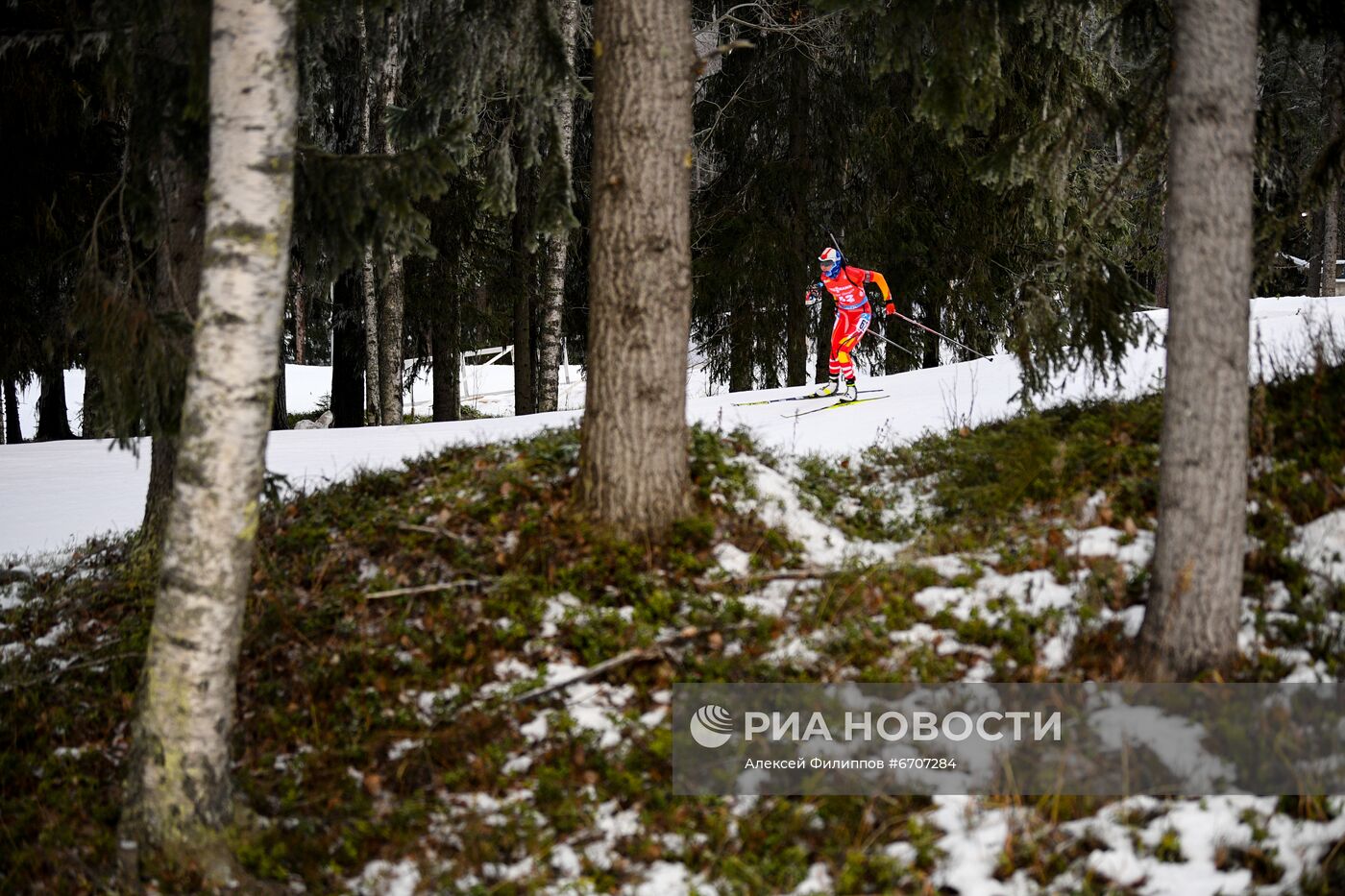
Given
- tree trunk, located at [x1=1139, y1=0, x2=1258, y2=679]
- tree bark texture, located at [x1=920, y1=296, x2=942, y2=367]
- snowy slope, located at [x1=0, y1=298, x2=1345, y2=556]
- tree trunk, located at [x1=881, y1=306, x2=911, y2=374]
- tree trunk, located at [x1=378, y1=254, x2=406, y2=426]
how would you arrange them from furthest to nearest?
tree trunk, located at [x1=881, y1=306, x2=911, y2=374], tree bark texture, located at [x1=920, y1=296, x2=942, y2=367], tree trunk, located at [x1=378, y1=254, x2=406, y2=426], snowy slope, located at [x1=0, y1=298, x2=1345, y2=556], tree trunk, located at [x1=1139, y1=0, x2=1258, y2=679]

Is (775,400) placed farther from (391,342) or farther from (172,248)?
(172,248)

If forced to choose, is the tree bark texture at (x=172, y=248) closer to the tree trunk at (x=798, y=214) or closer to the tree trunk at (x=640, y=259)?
the tree trunk at (x=640, y=259)

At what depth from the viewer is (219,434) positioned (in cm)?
415

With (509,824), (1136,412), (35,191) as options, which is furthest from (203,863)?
(35,191)

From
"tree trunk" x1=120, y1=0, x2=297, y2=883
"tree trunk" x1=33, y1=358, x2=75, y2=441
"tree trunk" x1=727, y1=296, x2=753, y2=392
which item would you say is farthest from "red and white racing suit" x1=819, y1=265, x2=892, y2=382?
"tree trunk" x1=33, y1=358, x2=75, y2=441

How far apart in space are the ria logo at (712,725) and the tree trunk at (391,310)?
9800mm

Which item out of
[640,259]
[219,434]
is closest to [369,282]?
[640,259]

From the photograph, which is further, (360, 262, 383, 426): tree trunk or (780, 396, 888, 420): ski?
(360, 262, 383, 426): tree trunk

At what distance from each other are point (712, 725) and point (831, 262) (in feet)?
31.4

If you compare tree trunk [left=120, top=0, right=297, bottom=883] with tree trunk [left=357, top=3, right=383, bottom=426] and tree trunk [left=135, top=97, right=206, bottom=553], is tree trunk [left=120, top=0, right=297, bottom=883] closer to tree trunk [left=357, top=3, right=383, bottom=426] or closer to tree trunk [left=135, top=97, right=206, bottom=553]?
tree trunk [left=135, top=97, right=206, bottom=553]

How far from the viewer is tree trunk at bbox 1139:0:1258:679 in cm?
450

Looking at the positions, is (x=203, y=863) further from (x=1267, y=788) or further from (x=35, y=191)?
(x=35, y=191)

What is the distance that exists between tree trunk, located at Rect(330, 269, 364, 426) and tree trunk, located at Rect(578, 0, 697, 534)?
38.3ft

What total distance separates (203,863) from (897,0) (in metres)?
6.82
